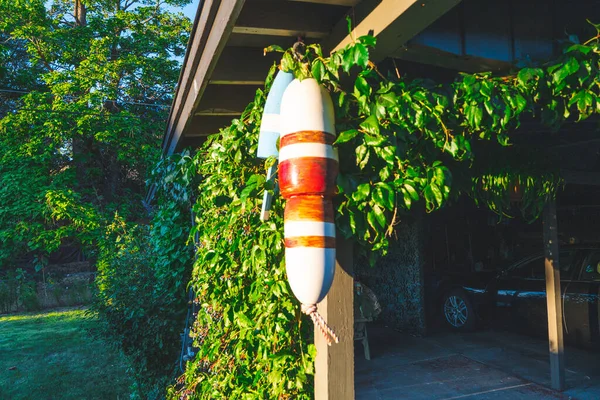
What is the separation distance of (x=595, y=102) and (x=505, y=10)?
32.8 inches

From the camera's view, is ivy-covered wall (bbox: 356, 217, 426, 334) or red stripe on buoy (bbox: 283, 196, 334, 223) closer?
red stripe on buoy (bbox: 283, 196, 334, 223)

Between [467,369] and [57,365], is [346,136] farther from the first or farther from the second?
[57,365]

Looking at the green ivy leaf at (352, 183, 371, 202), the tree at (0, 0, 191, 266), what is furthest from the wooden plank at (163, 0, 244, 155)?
the tree at (0, 0, 191, 266)

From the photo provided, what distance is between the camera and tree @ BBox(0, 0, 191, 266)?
13547mm

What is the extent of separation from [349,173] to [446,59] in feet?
3.26

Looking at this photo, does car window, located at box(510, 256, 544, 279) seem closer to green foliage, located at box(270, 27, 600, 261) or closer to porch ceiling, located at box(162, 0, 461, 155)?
green foliage, located at box(270, 27, 600, 261)

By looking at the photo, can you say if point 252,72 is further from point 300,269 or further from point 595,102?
point 595,102

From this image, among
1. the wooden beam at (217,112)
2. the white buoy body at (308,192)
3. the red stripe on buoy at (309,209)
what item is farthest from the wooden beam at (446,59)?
the wooden beam at (217,112)

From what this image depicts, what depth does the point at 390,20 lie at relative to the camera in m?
2.05

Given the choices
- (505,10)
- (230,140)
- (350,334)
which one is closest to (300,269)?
(350,334)

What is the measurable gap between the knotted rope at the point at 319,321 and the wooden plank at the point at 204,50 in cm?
140

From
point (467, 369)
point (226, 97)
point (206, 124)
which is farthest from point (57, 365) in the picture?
point (467, 369)

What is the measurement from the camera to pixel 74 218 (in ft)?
44.1

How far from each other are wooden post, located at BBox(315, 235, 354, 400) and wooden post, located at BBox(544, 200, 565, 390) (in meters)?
3.03
